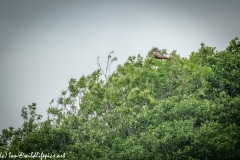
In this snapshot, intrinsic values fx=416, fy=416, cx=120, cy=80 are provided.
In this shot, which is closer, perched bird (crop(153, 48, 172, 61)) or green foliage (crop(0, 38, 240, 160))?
green foliage (crop(0, 38, 240, 160))

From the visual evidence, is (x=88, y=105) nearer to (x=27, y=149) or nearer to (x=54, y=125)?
(x=54, y=125)

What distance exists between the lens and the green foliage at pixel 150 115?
21.7 metres

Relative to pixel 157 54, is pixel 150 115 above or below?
below

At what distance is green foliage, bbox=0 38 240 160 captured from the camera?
2166 cm

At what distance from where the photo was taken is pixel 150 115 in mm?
23844

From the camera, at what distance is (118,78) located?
2694 cm

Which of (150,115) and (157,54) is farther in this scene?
(157,54)

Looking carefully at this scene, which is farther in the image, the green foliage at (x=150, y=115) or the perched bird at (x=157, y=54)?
the perched bird at (x=157, y=54)

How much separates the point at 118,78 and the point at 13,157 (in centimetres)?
832

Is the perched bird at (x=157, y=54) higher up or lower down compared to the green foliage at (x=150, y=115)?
higher up

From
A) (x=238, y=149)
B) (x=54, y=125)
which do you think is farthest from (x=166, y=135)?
(x=54, y=125)

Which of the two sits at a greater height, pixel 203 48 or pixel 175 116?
pixel 203 48

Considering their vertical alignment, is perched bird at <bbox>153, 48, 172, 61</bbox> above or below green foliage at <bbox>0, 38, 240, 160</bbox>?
above

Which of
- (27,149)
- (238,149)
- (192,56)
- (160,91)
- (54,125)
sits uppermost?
(192,56)
